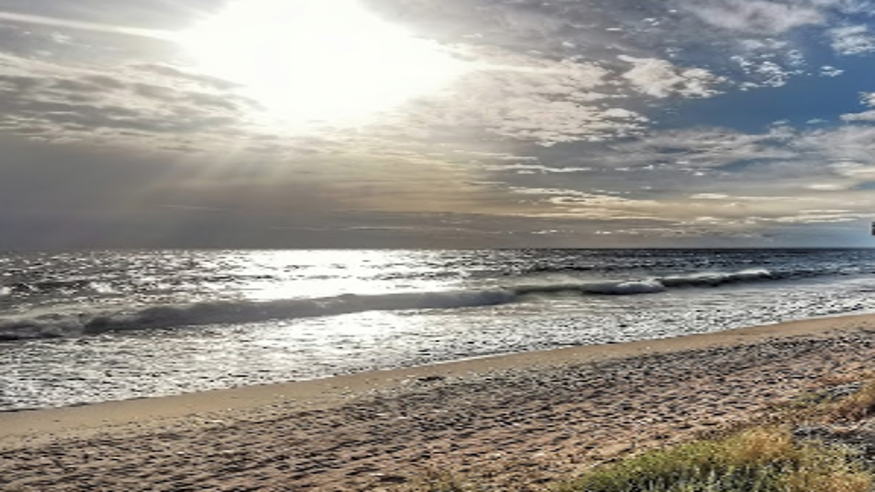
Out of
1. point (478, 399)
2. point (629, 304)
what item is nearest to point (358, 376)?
point (478, 399)

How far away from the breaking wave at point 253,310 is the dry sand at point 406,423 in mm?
16034

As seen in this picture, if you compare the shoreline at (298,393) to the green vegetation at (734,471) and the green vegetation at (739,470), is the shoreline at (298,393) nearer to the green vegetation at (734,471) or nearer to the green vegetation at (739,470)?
the green vegetation at (734,471)

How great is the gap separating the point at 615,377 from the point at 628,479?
879 centimetres

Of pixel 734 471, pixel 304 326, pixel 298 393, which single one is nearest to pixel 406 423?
pixel 298 393

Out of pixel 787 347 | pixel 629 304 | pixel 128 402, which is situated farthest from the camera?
pixel 629 304

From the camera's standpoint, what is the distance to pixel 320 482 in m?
7.94

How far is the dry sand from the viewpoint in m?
8.32

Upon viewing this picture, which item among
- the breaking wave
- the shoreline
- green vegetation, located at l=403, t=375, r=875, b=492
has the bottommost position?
the breaking wave

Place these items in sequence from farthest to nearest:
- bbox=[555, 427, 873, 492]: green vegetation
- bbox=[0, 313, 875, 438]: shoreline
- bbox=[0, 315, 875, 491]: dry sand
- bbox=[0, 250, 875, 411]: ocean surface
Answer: bbox=[0, 250, 875, 411]: ocean surface, bbox=[0, 313, 875, 438]: shoreline, bbox=[0, 315, 875, 491]: dry sand, bbox=[555, 427, 873, 492]: green vegetation

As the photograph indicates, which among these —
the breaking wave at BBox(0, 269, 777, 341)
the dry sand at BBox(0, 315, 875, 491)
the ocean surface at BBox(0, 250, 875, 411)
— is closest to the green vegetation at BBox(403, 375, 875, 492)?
the dry sand at BBox(0, 315, 875, 491)

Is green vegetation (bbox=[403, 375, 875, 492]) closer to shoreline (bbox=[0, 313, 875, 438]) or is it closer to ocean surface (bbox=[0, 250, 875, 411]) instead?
shoreline (bbox=[0, 313, 875, 438])

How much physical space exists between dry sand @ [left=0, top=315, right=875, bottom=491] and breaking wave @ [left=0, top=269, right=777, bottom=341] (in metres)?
16.0

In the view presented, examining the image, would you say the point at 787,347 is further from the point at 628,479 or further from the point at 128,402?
the point at 128,402

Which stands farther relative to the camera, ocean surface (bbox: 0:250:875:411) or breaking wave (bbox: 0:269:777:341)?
breaking wave (bbox: 0:269:777:341)
